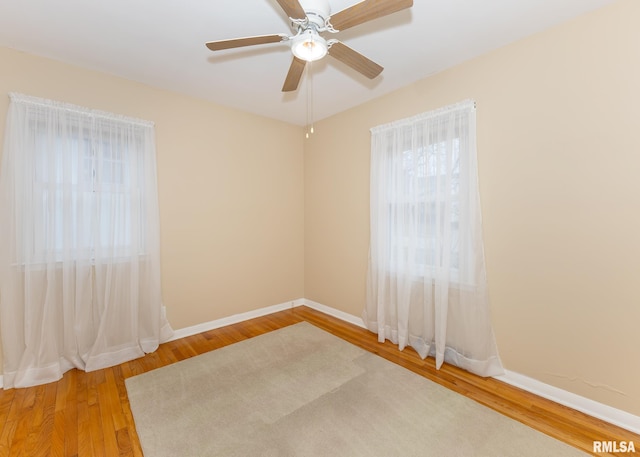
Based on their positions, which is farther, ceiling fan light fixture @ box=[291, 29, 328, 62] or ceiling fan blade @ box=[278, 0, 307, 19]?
ceiling fan light fixture @ box=[291, 29, 328, 62]

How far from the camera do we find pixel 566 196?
77.9 inches

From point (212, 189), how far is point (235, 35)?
1736 mm

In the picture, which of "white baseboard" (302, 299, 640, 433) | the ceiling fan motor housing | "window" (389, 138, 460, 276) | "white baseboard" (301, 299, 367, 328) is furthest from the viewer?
"white baseboard" (301, 299, 367, 328)

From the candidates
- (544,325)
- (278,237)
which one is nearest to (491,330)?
(544,325)

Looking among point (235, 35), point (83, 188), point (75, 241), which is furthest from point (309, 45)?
point (75, 241)

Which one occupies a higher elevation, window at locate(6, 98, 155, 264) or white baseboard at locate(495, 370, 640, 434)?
window at locate(6, 98, 155, 264)

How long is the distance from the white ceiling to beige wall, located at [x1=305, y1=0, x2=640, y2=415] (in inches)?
10.5

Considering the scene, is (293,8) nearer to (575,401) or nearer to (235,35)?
(235,35)

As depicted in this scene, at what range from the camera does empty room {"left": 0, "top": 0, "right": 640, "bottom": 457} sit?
1.77 meters

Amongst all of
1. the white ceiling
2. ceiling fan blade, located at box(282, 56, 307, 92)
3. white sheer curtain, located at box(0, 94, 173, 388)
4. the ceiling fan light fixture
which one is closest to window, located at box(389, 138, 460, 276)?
the white ceiling

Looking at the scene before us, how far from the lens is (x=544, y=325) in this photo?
2102 millimetres

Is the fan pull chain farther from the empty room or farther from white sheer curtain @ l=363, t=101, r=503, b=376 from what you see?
white sheer curtain @ l=363, t=101, r=503, b=376

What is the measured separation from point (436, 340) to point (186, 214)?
3.01m

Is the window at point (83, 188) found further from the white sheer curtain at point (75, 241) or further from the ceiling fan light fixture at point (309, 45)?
the ceiling fan light fixture at point (309, 45)
